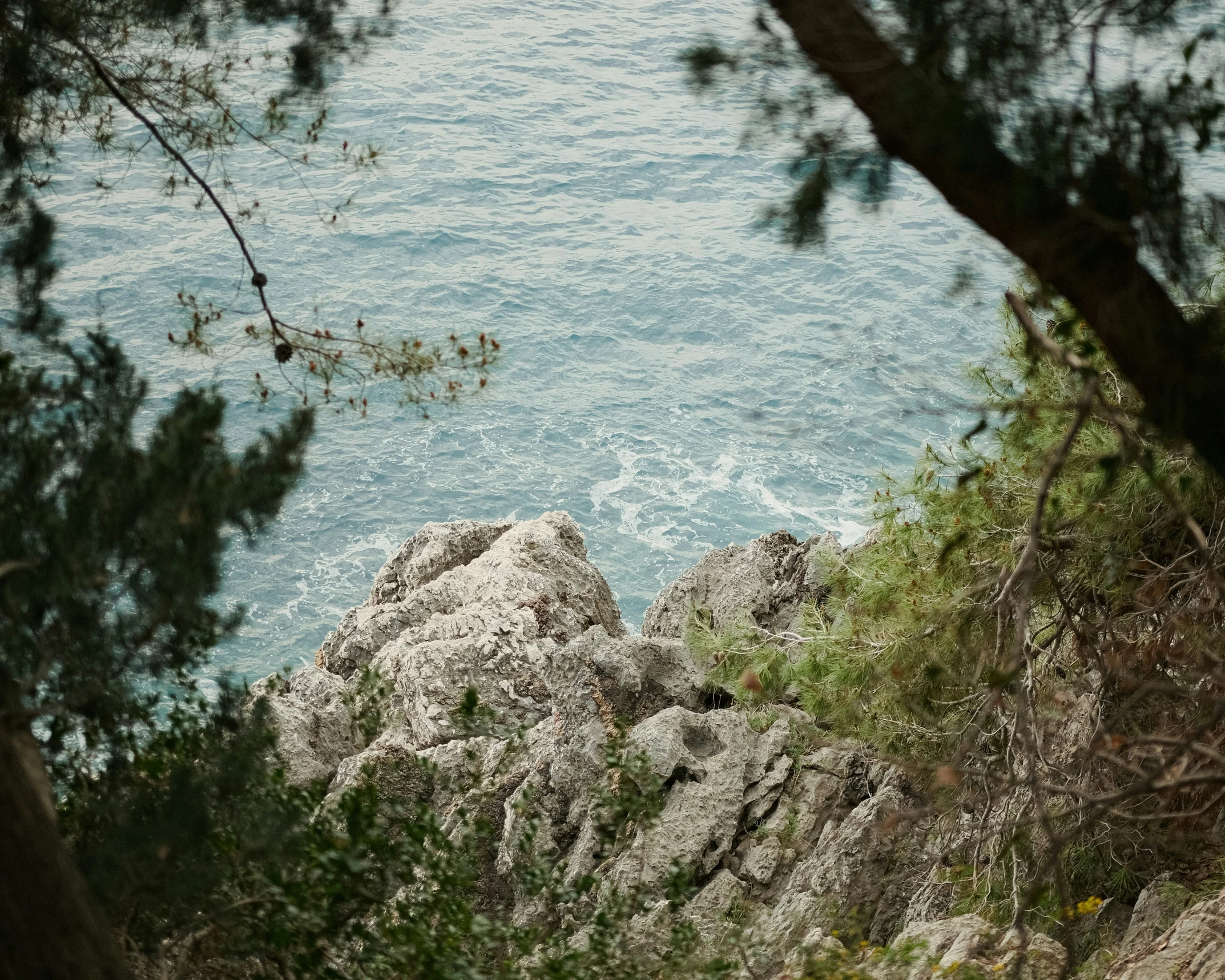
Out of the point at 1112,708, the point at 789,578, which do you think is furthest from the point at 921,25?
the point at 789,578

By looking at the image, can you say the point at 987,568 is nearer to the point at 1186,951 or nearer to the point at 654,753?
the point at 1186,951

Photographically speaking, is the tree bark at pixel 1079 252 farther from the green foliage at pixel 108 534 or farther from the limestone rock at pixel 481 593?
the limestone rock at pixel 481 593

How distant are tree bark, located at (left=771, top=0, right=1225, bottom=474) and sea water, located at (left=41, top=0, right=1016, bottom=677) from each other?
12291mm

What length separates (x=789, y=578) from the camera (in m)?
9.12

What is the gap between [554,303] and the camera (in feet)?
84.6

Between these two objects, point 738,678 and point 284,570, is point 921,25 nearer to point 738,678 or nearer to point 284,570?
point 738,678

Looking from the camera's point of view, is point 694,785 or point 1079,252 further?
point 694,785

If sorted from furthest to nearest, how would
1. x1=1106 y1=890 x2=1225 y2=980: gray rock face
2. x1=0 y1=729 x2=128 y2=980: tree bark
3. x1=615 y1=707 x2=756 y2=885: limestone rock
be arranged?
x1=615 y1=707 x2=756 y2=885: limestone rock < x1=1106 y1=890 x2=1225 y2=980: gray rock face < x1=0 y1=729 x2=128 y2=980: tree bark

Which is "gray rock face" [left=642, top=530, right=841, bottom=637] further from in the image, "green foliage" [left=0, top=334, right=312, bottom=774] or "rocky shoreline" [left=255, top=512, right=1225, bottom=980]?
"green foliage" [left=0, top=334, right=312, bottom=774]

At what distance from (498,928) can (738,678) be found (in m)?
3.36

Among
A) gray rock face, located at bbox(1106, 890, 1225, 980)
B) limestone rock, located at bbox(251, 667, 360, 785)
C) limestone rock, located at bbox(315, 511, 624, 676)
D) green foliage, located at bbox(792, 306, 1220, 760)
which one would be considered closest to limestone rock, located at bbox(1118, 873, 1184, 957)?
gray rock face, located at bbox(1106, 890, 1225, 980)

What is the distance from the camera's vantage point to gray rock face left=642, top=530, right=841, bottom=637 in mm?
8812

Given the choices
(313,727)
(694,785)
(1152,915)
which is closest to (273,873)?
(1152,915)

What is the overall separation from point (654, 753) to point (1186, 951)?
3029mm
